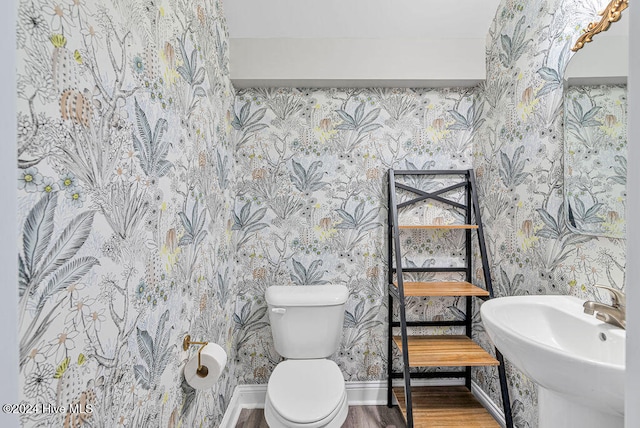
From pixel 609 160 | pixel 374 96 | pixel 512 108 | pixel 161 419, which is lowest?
pixel 161 419

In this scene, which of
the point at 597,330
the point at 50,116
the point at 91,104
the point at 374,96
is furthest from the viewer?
the point at 374,96

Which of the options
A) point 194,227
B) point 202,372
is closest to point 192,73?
point 194,227

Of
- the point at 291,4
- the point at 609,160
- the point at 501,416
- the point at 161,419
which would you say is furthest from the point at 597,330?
the point at 291,4

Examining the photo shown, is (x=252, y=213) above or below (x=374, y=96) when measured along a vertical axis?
below

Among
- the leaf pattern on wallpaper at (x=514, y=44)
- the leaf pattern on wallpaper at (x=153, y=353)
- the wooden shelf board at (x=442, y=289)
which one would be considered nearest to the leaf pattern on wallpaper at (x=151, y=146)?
the leaf pattern on wallpaper at (x=153, y=353)

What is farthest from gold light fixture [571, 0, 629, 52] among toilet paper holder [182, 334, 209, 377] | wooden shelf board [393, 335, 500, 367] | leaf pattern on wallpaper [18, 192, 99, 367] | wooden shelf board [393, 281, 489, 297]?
toilet paper holder [182, 334, 209, 377]

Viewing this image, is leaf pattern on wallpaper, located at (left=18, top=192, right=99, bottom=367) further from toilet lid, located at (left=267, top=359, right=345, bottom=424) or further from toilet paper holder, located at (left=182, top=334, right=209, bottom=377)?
toilet lid, located at (left=267, top=359, right=345, bottom=424)

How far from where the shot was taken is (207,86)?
1.58 metres

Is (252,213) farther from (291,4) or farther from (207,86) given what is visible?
(291,4)

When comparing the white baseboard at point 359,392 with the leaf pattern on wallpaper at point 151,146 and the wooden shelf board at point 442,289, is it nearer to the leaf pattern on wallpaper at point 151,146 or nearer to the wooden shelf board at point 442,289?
the wooden shelf board at point 442,289

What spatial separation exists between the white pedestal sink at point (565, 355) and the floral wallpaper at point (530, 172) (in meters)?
0.19

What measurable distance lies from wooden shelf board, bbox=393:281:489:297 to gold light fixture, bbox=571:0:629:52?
1190mm

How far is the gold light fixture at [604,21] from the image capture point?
1.16 metres

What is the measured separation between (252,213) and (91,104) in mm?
1383
